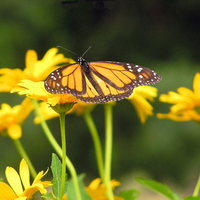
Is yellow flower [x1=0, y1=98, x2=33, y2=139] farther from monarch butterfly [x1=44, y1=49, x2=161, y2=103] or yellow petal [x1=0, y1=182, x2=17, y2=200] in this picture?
yellow petal [x1=0, y1=182, x2=17, y2=200]

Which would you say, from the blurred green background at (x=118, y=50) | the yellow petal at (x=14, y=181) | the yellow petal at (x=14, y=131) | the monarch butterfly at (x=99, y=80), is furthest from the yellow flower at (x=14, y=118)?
the blurred green background at (x=118, y=50)

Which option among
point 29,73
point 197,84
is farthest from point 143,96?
point 29,73

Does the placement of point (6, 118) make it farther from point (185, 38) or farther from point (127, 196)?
point (185, 38)

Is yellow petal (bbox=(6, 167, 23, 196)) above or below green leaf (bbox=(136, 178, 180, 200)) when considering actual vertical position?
above

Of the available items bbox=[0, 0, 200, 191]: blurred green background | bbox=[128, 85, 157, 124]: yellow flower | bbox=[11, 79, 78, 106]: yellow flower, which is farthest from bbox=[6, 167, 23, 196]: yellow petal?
bbox=[0, 0, 200, 191]: blurred green background

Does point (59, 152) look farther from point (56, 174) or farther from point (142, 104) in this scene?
point (142, 104)

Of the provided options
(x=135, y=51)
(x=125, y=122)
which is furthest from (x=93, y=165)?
(x=135, y=51)
